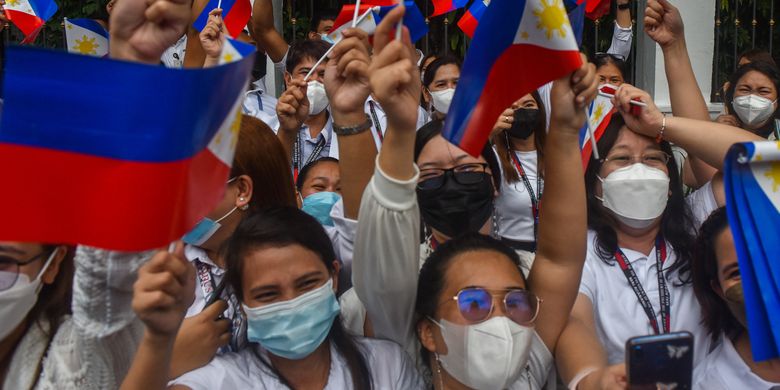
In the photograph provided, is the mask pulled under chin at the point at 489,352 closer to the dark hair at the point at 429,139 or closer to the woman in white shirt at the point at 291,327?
the woman in white shirt at the point at 291,327

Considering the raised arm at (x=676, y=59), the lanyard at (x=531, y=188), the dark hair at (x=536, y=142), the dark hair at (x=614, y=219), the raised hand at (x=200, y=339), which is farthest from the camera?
the dark hair at (x=536, y=142)

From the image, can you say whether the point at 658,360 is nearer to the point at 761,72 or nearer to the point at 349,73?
the point at 349,73

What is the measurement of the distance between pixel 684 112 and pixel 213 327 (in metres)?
2.33

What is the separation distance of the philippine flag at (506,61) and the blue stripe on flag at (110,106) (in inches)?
35.0

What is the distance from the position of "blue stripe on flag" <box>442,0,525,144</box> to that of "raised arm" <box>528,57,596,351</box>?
21 centimetres

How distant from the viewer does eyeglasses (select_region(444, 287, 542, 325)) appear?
2.65m

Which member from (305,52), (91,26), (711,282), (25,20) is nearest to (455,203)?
(711,282)

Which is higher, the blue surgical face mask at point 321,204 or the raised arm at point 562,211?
the raised arm at point 562,211

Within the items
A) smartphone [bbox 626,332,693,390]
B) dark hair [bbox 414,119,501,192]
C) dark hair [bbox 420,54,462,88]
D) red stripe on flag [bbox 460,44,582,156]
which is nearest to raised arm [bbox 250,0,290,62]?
dark hair [bbox 420,54,462,88]

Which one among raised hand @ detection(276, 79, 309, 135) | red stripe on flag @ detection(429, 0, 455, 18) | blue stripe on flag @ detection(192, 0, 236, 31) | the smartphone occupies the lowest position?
the smartphone

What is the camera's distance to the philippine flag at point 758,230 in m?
2.46

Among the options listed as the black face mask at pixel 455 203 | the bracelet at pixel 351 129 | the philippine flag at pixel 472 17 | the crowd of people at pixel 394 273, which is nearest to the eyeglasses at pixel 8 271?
the crowd of people at pixel 394 273

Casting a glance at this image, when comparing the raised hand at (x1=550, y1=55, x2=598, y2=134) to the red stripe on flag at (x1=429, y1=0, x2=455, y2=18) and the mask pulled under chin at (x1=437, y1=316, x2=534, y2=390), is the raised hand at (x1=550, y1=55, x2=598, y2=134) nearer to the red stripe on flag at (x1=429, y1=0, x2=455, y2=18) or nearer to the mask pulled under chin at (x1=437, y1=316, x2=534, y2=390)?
the mask pulled under chin at (x1=437, y1=316, x2=534, y2=390)

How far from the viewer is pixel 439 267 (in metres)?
2.82
